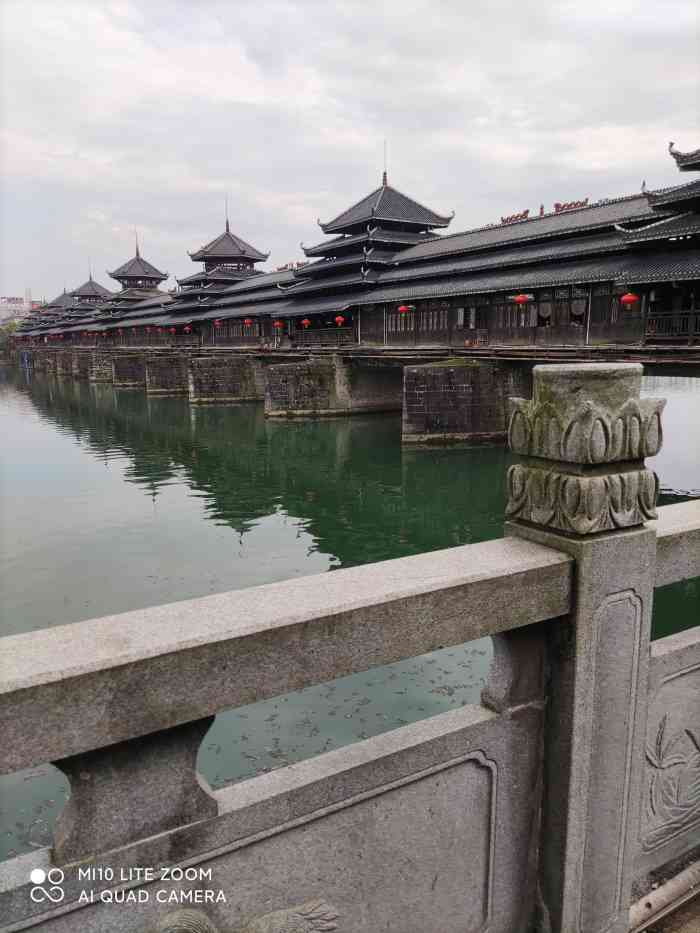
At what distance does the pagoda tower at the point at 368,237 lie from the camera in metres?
28.7

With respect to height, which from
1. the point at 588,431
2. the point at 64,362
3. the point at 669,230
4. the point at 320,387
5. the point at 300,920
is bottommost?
the point at 300,920

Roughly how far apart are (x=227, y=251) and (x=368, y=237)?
19855mm

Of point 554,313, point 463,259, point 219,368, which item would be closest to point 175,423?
point 219,368

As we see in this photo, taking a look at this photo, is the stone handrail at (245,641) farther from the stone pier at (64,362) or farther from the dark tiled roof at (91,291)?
the dark tiled roof at (91,291)

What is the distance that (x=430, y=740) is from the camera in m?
1.75

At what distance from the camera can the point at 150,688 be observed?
50.1 inches

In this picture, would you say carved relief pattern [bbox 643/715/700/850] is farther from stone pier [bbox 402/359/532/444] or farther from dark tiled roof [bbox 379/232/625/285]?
dark tiled roof [bbox 379/232/625/285]

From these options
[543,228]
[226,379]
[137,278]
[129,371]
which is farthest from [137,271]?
[543,228]

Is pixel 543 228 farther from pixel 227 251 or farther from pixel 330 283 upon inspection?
pixel 227 251

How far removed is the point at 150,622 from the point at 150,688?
0.17 meters

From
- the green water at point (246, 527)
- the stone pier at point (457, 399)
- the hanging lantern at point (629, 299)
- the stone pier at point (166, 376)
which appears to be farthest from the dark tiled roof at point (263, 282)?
the hanging lantern at point (629, 299)

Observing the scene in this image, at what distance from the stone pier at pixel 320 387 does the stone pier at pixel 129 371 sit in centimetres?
2002

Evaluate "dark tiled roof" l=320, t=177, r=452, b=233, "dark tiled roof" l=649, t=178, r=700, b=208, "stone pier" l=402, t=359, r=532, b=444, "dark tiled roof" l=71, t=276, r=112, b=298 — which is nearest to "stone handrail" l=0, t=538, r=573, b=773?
"dark tiled roof" l=649, t=178, r=700, b=208

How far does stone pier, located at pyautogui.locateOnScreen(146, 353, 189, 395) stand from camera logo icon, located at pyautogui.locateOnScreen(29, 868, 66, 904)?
118 ft
